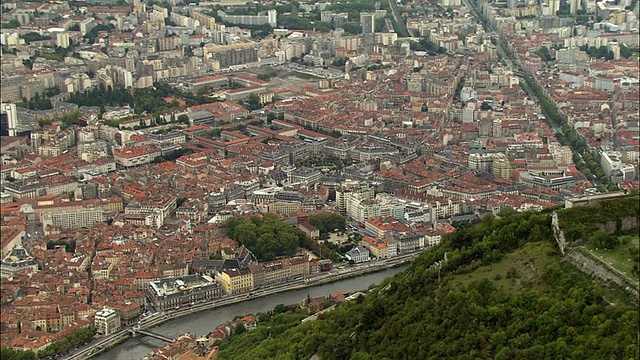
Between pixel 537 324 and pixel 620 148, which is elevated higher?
pixel 537 324

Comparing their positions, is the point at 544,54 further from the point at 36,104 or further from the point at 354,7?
the point at 36,104

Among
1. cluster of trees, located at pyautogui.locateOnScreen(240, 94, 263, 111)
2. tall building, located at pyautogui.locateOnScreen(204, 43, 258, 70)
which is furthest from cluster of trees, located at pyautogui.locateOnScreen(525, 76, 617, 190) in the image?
tall building, located at pyautogui.locateOnScreen(204, 43, 258, 70)

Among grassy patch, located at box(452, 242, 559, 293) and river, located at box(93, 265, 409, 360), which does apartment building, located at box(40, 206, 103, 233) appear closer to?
river, located at box(93, 265, 409, 360)

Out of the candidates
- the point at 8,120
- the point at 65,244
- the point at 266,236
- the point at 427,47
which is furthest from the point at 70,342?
the point at 427,47

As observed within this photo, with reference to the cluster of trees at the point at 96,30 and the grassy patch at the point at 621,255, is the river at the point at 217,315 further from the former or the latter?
the cluster of trees at the point at 96,30

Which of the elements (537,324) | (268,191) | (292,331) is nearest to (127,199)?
(268,191)

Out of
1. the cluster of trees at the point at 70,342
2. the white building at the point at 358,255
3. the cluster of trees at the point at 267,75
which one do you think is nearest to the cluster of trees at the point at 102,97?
the cluster of trees at the point at 267,75

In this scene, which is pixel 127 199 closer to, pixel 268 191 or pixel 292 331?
pixel 268 191
